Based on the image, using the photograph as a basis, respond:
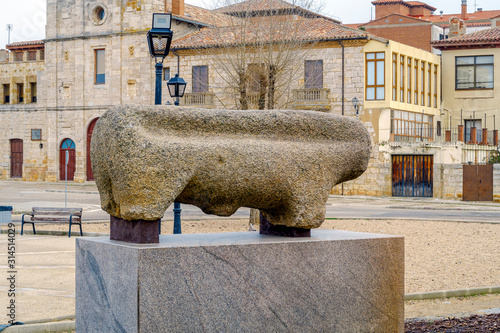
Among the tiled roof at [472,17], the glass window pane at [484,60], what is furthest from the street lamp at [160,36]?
the tiled roof at [472,17]

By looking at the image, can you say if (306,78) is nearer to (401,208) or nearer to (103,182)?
(401,208)

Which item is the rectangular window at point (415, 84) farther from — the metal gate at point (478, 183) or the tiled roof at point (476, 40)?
the metal gate at point (478, 183)

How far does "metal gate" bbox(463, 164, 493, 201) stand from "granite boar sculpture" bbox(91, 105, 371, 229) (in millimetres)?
25169

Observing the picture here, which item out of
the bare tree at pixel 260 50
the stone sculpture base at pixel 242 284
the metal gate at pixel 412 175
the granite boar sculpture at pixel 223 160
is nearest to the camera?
the stone sculpture base at pixel 242 284

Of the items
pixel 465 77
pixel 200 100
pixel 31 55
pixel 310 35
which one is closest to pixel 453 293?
pixel 310 35

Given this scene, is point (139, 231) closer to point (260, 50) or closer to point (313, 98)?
point (260, 50)

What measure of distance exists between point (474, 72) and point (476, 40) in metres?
1.73

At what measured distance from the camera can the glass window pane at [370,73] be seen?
35.4m

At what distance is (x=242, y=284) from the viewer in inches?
246

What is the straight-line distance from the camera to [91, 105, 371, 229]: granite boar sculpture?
6.06 meters

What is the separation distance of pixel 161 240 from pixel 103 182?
73cm

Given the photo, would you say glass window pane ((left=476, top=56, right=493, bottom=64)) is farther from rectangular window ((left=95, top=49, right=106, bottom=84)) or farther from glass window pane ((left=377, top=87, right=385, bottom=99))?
rectangular window ((left=95, top=49, right=106, bottom=84))

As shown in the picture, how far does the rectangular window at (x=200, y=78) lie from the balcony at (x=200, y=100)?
0.97 metres

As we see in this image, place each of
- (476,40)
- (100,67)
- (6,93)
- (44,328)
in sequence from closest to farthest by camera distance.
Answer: (44,328) < (476,40) < (100,67) < (6,93)
